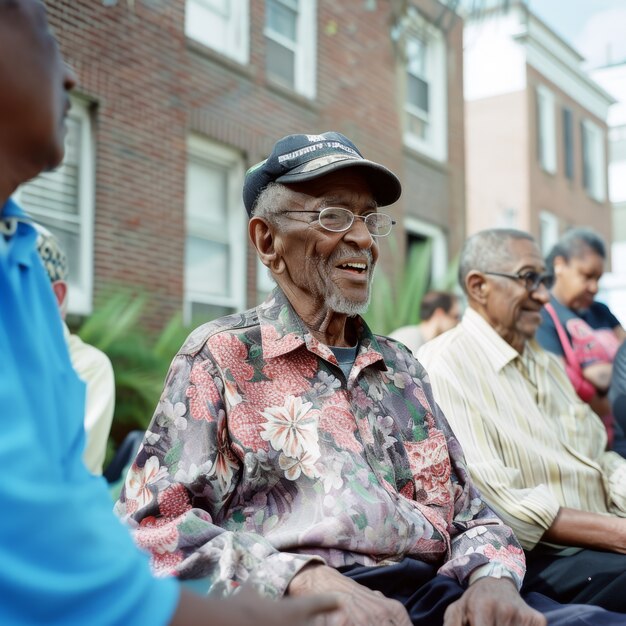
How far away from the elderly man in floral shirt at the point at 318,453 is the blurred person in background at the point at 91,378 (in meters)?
1.29

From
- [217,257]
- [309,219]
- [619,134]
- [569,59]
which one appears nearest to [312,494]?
[309,219]

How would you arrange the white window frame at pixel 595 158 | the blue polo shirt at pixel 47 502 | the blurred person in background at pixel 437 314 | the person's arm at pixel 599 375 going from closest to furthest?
the blue polo shirt at pixel 47 502 → the person's arm at pixel 599 375 → the blurred person in background at pixel 437 314 → the white window frame at pixel 595 158

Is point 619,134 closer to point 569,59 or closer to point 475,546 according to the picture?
point 569,59

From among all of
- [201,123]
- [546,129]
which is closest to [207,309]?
[201,123]

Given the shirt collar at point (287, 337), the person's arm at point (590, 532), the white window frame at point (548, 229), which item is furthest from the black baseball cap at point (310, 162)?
the white window frame at point (548, 229)

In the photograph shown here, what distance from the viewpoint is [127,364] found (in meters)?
6.61

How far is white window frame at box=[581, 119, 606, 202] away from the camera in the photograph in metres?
24.1

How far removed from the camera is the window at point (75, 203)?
7.64 meters

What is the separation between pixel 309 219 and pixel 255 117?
7442 millimetres

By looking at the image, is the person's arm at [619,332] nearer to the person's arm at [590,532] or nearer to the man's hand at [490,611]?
the person's arm at [590,532]

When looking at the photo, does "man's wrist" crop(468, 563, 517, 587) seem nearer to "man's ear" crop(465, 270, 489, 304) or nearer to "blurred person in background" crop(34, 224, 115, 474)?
"man's ear" crop(465, 270, 489, 304)

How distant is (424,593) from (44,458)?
1.47 meters

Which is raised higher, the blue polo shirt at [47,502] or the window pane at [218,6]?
the window pane at [218,6]

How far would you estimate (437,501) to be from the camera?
244 cm
